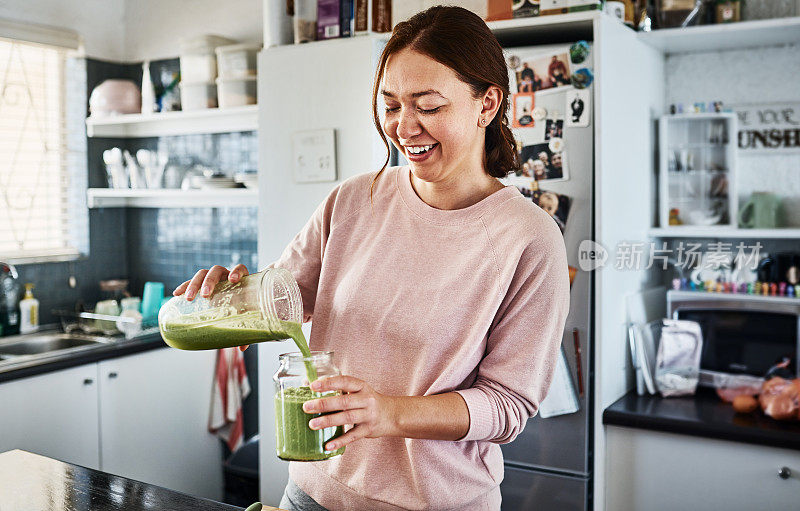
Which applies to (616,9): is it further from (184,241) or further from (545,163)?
(184,241)

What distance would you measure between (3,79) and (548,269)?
123 inches

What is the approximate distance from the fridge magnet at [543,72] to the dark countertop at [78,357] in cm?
185

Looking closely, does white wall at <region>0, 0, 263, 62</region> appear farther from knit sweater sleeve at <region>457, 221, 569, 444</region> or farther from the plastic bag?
knit sweater sleeve at <region>457, 221, 569, 444</region>

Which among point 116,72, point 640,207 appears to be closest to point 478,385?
point 640,207

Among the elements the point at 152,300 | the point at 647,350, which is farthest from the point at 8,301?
the point at 647,350

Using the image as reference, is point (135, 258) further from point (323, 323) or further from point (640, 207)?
point (323, 323)

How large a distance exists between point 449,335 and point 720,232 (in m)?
1.67

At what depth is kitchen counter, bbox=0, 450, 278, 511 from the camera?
1406 mm

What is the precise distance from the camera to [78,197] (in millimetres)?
3877

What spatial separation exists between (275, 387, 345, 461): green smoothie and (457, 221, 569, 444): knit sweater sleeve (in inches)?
10.2

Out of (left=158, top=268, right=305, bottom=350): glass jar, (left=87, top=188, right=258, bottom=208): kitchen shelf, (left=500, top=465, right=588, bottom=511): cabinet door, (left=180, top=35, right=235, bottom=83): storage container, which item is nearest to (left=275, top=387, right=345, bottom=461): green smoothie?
(left=158, top=268, right=305, bottom=350): glass jar

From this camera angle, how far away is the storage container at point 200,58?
351 cm

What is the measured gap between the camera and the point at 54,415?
290 cm

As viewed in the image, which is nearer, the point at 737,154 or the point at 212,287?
the point at 212,287
